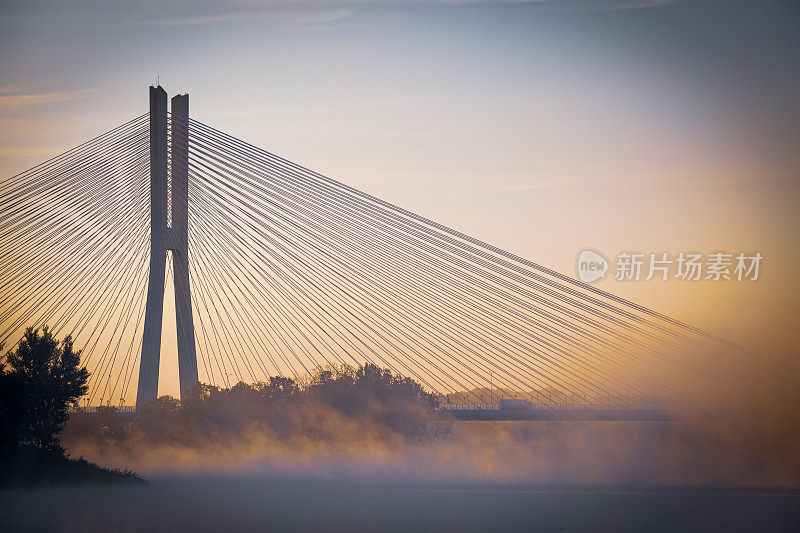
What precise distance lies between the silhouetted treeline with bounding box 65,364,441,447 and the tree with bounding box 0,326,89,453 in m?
3.75

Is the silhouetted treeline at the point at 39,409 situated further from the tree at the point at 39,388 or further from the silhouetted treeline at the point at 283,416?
the silhouetted treeline at the point at 283,416

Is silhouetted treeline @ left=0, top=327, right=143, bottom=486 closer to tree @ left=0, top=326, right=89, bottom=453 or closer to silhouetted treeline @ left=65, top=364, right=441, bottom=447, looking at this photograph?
tree @ left=0, top=326, right=89, bottom=453

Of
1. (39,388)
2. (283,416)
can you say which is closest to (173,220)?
(39,388)

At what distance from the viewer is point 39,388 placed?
37.1 m

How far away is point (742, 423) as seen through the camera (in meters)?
40.8

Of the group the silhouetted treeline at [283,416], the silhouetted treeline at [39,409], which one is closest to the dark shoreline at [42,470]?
the silhouetted treeline at [39,409]

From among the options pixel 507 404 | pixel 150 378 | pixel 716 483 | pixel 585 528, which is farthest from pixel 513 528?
pixel 716 483

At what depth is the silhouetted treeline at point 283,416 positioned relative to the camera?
4247 centimetres

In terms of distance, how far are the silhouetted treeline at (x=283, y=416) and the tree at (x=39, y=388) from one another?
3751 mm

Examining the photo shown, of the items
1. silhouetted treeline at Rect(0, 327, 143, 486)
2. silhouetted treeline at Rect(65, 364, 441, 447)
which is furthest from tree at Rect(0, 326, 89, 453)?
silhouetted treeline at Rect(65, 364, 441, 447)

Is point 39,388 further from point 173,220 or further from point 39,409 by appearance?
point 173,220

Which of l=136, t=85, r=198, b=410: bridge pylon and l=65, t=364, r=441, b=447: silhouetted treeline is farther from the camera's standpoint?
l=65, t=364, r=441, b=447: silhouetted treeline

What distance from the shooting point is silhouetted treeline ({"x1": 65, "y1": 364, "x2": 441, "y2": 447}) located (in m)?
42.5

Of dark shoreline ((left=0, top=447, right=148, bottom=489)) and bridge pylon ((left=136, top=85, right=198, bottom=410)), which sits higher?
bridge pylon ((left=136, top=85, right=198, bottom=410))
